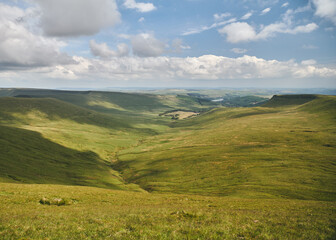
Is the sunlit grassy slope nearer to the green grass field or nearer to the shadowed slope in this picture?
the green grass field

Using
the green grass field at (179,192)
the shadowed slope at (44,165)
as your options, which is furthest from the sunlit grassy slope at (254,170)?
the shadowed slope at (44,165)

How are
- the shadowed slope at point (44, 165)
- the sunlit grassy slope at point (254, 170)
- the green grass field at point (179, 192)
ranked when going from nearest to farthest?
the green grass field at point (179, 192), the sunlit grassy slope at point (254, 170), the shadowed slope at point (44, 165)

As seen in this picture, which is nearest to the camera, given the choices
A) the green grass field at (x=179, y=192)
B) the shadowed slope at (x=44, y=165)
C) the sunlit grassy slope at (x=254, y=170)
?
the green grass field at (x=179, y=192)

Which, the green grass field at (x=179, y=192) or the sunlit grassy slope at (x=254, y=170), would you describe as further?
the sunlit grassy slope at (x=254, y=170)

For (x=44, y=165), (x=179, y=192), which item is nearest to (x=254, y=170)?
(x=179, y=192)

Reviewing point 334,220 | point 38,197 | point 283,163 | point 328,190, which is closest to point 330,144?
point 283,163

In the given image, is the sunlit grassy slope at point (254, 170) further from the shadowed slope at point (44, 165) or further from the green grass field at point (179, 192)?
the shadowed slope at point (44, 165)

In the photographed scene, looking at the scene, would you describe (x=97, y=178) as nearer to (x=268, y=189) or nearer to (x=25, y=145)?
(x=25, y=145)

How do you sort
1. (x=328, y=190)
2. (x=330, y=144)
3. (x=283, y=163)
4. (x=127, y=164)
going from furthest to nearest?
(x=127, y=164), (x=330, y=144), (x=283, y=163), (x=328, y=190)

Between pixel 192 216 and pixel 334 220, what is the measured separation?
49.7 feet

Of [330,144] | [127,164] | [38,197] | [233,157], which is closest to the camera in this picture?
[38,197]

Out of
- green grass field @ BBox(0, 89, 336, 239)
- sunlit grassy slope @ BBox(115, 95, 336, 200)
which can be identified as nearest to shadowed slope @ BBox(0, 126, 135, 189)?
green grass field @ BBox(0, 89, 336, 239)

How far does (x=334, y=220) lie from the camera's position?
21062mm

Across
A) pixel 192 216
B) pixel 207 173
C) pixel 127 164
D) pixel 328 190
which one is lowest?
pixel 127 164
